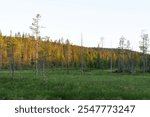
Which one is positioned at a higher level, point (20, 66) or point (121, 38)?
point (121, 38)

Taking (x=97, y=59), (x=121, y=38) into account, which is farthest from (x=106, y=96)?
(x=97, y=59)

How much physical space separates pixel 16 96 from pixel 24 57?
402 ft

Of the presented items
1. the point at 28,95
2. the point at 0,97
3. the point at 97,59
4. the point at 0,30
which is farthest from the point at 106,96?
the point at 97,59

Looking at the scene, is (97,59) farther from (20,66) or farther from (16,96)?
(16,96)

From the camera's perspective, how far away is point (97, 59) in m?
169

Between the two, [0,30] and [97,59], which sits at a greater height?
[0,30]

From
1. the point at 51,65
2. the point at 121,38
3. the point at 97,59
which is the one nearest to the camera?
the point at 121,38

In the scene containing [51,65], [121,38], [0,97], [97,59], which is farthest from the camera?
[97,59]

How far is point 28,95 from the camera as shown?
27188mm

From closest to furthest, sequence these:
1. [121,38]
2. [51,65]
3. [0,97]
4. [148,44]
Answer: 1. [0,97]
2. [148,44]
3. [121,38]
4. [51,65]

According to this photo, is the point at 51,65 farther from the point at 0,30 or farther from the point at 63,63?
the point at 0,30

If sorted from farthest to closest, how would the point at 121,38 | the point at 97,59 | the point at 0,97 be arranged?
the point at 97,59 < the point at 121,38 < the point at 0,97

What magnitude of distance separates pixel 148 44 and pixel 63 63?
44659 mm

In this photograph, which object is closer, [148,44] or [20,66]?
[148,44]
